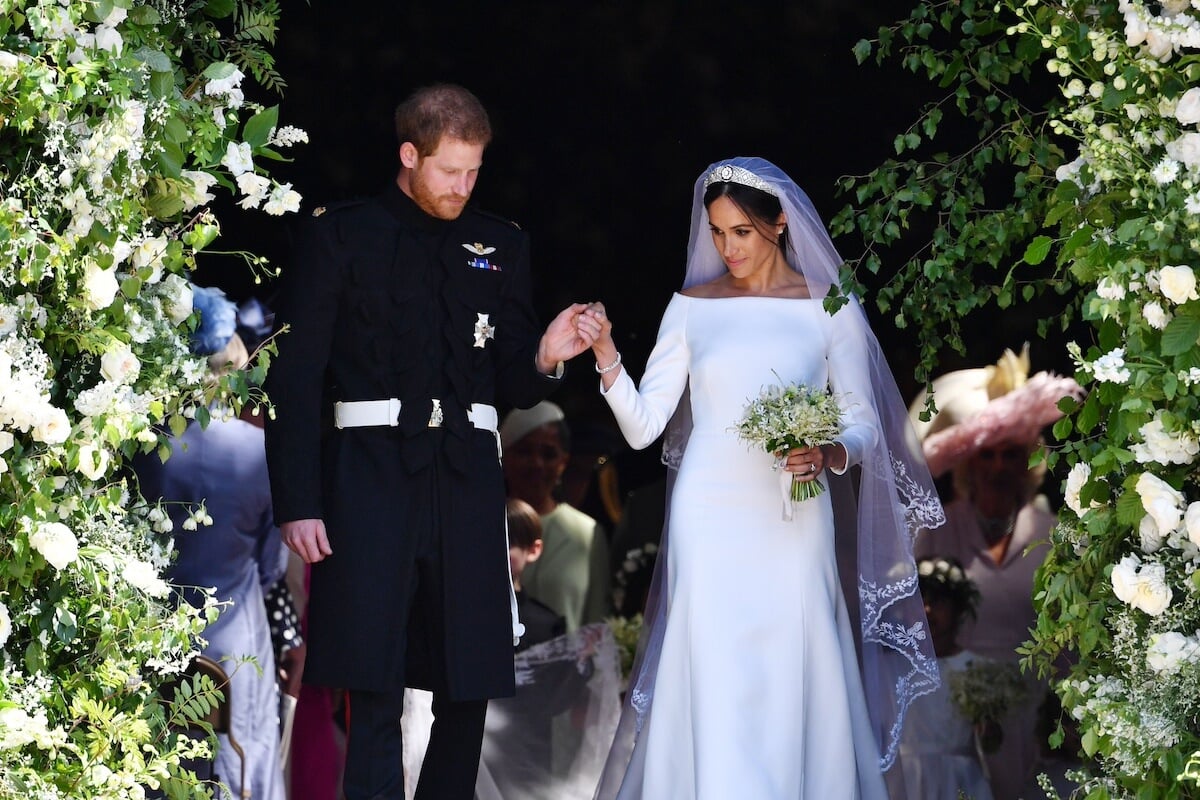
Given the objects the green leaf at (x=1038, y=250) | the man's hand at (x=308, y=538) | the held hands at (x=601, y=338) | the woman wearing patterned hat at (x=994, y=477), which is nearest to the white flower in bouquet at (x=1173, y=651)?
the green leaf at (x=1038, y=250)

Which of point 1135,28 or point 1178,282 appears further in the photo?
point 1135,28

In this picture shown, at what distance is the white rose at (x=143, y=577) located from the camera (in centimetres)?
325

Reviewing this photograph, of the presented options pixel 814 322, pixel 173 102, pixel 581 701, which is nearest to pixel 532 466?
pixel 581 701

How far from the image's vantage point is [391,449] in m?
4.26

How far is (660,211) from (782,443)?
223 centimetres

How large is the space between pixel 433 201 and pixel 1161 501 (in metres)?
2.08

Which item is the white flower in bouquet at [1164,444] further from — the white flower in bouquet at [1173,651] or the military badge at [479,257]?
the military badge at [479,257]

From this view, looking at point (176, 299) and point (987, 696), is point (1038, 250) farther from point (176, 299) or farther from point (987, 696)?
point (987, 696)

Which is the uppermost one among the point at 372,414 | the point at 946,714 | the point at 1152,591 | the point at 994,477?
the point at 994,477

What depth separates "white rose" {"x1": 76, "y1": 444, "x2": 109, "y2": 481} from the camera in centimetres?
314

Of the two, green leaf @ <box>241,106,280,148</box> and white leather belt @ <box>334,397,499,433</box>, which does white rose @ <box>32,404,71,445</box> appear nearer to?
green leaf @ <box>241,106,280,148</box>

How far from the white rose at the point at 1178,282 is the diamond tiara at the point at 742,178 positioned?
5.81ft

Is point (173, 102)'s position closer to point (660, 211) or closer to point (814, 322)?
point (814, 322)

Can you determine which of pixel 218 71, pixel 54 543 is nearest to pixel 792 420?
pixel 218 71
